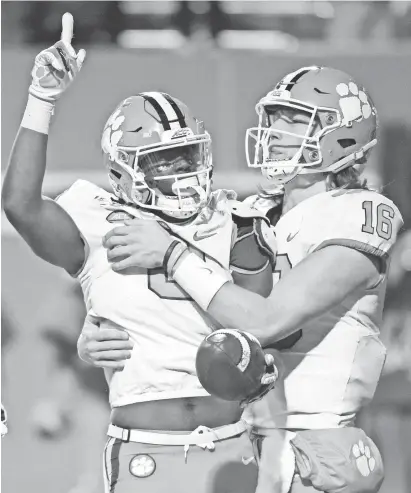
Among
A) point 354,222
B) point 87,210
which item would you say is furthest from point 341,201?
point 87,210

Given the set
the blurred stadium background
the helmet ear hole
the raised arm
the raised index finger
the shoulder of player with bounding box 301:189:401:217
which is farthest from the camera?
the blurred stadium background

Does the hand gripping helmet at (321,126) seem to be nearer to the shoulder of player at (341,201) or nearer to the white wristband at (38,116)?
the shoulder of player at (341,201)

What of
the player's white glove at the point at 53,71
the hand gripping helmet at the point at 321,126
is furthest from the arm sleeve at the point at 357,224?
the player's white glove at the point at 53,71

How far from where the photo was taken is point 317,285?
6.65 feet

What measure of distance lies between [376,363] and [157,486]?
0.61 meters

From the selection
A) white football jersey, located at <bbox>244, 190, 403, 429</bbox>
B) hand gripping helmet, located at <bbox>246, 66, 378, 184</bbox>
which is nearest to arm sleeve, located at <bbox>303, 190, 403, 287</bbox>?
white football jersey, located at <bbox>244, 190, 403, 429</bbox>

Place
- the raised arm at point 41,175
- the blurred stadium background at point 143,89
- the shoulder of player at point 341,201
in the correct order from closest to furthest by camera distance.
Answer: the raised arm at point 41,175 → the shoulder of player at point 341,201 → the blurred stadium background at point 143,89

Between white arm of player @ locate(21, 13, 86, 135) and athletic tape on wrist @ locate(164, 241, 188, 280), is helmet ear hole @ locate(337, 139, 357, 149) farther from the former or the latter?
white arm of player @ locate(21, 13, 86, 135)

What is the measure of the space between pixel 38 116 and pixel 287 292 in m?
0.66

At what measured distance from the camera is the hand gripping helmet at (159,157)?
6.79 feet

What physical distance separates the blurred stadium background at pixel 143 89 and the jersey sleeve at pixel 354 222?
178 cm

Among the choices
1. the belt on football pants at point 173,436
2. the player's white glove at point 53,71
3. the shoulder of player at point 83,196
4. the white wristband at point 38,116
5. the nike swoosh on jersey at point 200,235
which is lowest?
the belt on football pants at point 173,436

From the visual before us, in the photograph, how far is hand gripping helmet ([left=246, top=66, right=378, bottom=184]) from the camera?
2254mm

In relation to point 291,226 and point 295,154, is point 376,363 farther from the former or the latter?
point 295,154
